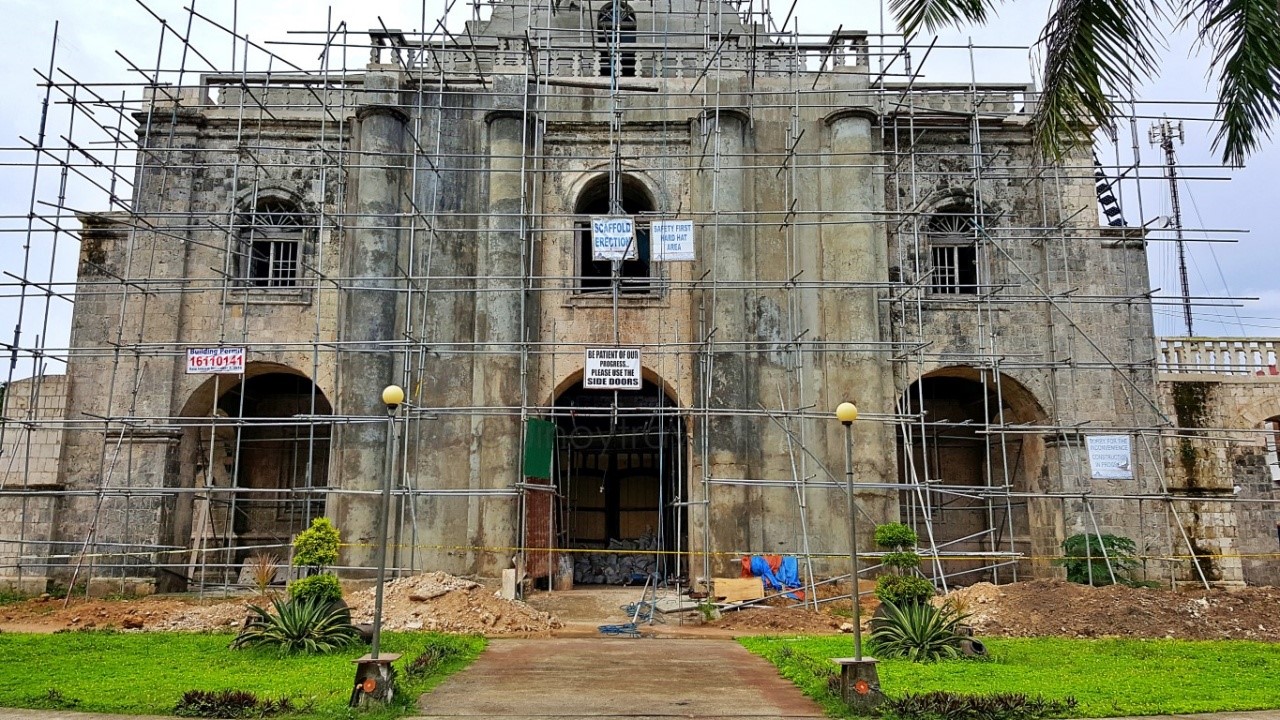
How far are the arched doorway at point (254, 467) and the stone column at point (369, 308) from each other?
5.05 ft

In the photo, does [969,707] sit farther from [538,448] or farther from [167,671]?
[538,448]

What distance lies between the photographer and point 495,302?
18.1 meters

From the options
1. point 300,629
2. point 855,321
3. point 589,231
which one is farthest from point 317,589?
point 855,321

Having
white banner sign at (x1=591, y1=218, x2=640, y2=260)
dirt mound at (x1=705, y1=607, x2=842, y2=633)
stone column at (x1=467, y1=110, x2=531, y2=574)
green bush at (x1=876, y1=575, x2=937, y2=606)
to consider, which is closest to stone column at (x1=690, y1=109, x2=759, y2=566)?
dirt mound at (x1=705, y1=607, x2=842, y2=633)

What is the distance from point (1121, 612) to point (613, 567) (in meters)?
9.38

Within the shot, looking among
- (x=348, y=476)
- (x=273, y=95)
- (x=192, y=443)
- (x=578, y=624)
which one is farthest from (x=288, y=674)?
(x=273, y=95)

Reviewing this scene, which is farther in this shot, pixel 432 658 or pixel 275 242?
pixel 275 242

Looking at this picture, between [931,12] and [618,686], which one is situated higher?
[931,12]

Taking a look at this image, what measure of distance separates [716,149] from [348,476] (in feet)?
27.5

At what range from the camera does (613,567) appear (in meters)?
20.3

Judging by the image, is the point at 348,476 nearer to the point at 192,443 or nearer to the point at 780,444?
the point at 192,443

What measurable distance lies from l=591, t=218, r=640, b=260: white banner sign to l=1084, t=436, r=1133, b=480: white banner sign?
8477mm

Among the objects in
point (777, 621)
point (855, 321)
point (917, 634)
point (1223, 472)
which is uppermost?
point (855, 321)

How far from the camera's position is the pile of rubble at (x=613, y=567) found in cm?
2003
